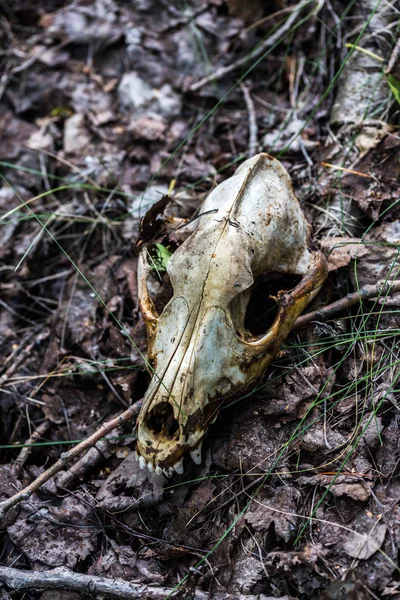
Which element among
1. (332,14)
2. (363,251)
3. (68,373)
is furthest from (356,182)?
(68,373)

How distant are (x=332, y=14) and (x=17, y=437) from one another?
4.12 metres

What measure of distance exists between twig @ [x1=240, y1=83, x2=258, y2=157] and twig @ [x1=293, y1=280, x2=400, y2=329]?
1.62m

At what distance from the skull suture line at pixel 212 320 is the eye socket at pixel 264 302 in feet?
0.67

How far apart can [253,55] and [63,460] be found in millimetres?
3790

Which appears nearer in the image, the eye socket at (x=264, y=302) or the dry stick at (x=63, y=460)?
the dry stick at (x=63, y=460)

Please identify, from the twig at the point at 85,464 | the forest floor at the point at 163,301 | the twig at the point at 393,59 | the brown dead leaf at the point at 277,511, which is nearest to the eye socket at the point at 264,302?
the forest floor at the point at 163,301

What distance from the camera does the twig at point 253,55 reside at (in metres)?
4.49

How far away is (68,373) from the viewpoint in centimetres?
333

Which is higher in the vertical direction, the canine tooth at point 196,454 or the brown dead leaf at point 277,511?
the canine tooth at point 196,454

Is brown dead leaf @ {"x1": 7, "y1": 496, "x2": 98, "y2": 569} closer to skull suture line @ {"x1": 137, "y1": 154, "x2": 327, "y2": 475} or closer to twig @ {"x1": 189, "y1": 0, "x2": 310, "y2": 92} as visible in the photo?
skull suture line @ {"x1": 137, "y1": 154, "x2": 327, "y2": 475}

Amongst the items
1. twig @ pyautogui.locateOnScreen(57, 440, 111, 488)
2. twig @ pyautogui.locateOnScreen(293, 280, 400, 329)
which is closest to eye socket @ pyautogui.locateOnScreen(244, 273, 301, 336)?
twig @ pyautogui.locateOnScreen(293, 280, 400, 329)

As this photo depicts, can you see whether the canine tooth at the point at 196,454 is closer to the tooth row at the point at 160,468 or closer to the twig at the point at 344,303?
the tooth row at the point at 160,468

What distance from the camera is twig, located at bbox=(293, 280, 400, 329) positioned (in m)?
2.93

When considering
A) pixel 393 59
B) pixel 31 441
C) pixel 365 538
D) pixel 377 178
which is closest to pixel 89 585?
pixel 31 441
